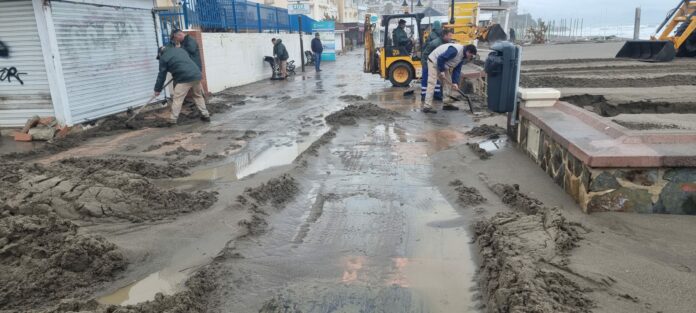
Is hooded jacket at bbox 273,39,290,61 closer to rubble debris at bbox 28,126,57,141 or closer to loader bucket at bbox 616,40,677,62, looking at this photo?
rubble debris at bbox 28,126,57,141

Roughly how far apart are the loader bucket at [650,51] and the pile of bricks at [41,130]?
17.9 metres

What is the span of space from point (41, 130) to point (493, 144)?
7231mm

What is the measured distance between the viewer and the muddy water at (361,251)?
10.2 ft

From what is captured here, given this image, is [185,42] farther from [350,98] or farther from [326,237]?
[326,237]

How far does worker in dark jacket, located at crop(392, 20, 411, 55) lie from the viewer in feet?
44.2

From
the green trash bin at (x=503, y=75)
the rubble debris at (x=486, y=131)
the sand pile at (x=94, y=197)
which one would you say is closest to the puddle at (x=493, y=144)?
the rubble debris at (x=486, y=131)

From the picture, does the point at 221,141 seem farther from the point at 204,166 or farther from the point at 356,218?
the point at 356,218

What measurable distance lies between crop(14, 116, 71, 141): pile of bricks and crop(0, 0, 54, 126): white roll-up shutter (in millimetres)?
231

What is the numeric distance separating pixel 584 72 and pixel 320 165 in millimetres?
11278

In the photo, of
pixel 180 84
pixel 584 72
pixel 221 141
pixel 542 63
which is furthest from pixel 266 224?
pixel 542 63

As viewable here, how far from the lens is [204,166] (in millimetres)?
6297

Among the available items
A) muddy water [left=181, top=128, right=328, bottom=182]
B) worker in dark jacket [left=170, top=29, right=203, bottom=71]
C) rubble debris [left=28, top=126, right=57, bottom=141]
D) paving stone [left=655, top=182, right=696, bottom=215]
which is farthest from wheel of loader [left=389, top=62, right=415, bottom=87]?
paving stone [left=655, top=182, right=696, bottom=215]

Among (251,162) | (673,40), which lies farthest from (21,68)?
(673,40)

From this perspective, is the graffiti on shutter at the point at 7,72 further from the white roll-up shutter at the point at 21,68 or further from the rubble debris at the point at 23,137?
the rubble debris at the point at 23,137
